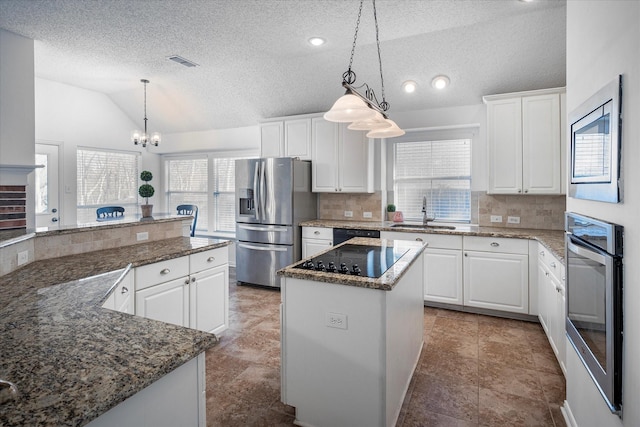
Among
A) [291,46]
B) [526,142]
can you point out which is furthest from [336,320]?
[526,142]

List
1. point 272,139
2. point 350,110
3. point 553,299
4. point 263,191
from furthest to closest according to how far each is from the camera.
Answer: point 272,139, point 263,191, point 553,299, point 350,110

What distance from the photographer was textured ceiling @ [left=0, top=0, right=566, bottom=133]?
301 centimetres

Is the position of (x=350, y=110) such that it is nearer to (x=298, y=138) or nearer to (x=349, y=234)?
(x=349, y=234)

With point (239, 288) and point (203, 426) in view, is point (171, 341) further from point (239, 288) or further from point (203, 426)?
point (239, 288)

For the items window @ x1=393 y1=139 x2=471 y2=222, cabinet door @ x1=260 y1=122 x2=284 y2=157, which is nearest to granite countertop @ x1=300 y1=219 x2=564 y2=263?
window @ x1=393 y1=139 x2=471 y2=222

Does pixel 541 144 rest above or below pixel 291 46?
below

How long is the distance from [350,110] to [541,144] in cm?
264

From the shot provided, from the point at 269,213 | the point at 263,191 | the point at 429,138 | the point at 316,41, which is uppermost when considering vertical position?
the point at 316,41

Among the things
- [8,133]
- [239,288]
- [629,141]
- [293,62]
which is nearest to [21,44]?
[8,133]

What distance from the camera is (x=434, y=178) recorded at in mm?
4723

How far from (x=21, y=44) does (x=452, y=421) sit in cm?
470

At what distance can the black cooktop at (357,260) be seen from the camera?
2014 mm

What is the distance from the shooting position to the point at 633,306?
1.18 metres

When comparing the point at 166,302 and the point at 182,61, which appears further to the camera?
the point at 182,61
